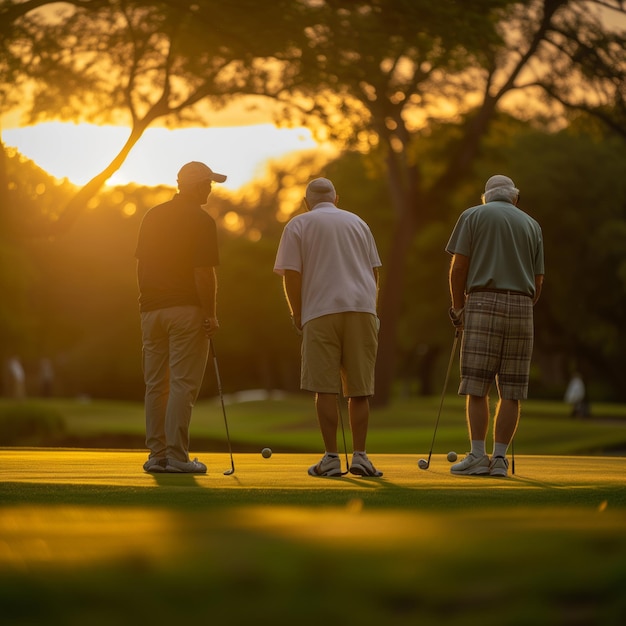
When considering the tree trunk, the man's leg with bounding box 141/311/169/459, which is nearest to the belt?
the man's leg with bounding box 141/311/169/459

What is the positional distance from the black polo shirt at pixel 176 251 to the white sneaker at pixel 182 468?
1164mm

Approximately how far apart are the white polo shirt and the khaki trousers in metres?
0.88

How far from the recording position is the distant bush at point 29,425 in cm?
2936

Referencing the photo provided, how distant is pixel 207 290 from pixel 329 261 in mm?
995

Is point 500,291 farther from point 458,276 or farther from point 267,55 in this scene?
point 267,55

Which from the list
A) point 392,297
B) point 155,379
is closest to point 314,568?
point 155,379

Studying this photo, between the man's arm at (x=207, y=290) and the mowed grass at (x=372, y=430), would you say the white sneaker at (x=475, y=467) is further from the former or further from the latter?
the mowed grass at (x=372, y=430)

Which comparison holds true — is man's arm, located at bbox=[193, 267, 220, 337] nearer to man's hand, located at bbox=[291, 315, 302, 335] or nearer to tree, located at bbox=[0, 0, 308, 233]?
man's hand, located at bbox=[291, 315, 302, 335]

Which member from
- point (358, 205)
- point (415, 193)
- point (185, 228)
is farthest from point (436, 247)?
point (185, 228)

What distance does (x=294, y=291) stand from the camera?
8.99m

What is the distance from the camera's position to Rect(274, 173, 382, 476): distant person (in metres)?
8.80

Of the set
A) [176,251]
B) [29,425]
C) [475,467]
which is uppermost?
[176,251]

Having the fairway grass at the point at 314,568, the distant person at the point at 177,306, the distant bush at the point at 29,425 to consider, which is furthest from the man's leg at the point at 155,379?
the distant bush at the point at 29,425

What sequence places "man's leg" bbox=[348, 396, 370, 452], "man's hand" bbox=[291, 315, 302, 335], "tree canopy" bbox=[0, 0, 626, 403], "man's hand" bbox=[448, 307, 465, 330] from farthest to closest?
"tree canopy" bbox=[0, 0, 626, 403], "man's hand" bbox=[448, 307, 465, 330], "man's hand" bbox=[291, 315, 302, 335], "man's leg" bbox=[348, 396, 370, 452]
